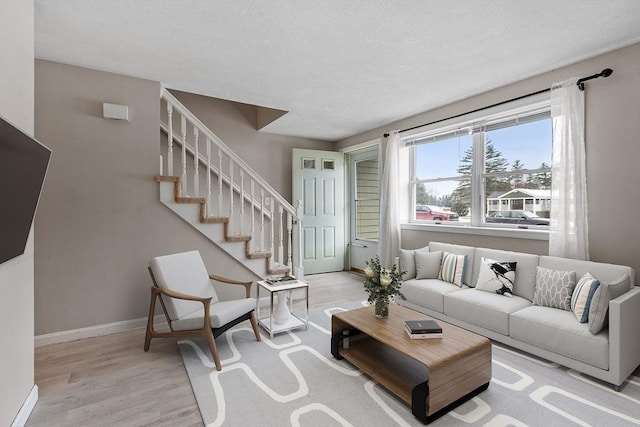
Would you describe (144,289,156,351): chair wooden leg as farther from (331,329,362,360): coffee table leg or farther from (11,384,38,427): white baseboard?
(331,329,362,360): coffee table leg

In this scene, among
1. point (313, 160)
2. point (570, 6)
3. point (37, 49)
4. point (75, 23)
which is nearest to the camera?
point (570, 6)

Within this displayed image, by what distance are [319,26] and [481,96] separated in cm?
232

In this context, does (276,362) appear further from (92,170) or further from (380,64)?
(380,64)

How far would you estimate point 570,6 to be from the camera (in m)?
2.03

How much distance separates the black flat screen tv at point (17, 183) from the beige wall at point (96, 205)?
140 centimetres

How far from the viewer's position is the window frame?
3.15 m

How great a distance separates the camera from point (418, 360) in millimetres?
1793

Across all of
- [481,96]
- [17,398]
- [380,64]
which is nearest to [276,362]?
[17,398]

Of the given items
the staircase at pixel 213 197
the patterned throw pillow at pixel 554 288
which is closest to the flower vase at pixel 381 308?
the patterned throw pillow at pixel 554 288

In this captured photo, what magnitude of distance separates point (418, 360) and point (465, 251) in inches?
81.0

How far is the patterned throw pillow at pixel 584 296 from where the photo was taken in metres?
2.27

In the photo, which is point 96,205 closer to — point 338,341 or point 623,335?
point 338,341

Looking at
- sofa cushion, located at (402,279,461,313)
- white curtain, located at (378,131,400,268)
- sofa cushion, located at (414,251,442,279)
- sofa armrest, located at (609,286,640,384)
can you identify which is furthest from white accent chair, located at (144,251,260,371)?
sofa armrest, located at (609,286,640,384)

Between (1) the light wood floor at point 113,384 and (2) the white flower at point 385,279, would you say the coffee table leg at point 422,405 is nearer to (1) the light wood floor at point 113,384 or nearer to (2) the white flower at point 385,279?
(2) the white flower at point 385,279
